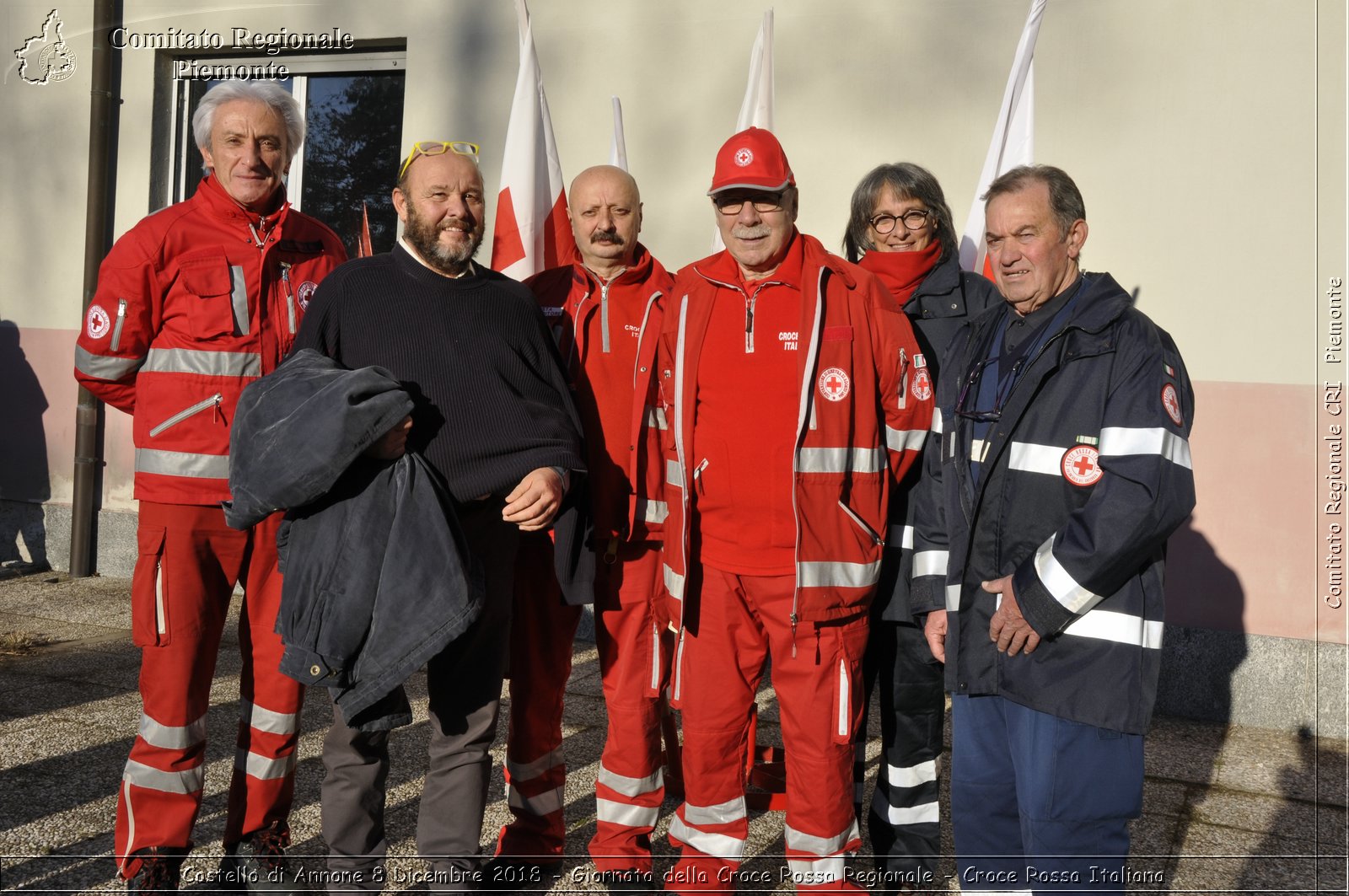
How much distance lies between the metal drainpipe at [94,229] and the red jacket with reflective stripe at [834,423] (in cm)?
521

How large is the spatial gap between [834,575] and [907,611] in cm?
44

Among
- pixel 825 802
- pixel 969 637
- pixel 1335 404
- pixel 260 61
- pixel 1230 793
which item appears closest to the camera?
pixel 969 637

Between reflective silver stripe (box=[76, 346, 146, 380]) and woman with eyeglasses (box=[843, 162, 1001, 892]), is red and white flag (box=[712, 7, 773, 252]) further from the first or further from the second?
reflective silver stripe (box=[76, 346, 146, 380])

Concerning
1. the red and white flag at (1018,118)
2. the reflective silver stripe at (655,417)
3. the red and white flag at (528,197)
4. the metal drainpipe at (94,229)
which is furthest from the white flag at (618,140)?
the metal drainpipe at (94,229)

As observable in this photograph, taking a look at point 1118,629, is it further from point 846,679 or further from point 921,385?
point 921,385

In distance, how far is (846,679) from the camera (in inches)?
108

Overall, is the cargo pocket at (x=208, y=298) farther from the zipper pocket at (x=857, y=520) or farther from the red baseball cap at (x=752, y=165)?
the zipper pocket at (x=857, y=520)

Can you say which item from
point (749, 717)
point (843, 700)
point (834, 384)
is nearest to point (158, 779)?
point (749, 717)

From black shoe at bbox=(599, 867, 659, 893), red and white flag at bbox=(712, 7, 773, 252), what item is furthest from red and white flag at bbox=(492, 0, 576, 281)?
black shoe at bbox=(599, 867, 659, 893)

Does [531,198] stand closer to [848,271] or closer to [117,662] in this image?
[848,271]

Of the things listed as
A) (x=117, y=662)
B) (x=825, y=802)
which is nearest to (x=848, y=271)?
(x=825, y=802)

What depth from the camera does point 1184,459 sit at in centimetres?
212

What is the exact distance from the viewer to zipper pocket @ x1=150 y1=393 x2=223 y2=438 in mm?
2969

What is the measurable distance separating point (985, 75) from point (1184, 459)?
353 centimetres
